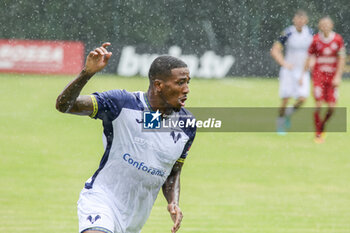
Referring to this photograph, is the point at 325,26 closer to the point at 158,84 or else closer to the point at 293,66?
the point at 293,66

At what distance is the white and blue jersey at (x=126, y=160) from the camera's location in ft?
16.0

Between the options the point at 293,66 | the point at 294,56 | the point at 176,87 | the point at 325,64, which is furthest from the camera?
the point at 294,56

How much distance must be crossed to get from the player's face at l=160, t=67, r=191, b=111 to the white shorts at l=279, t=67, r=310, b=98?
32.2 ft

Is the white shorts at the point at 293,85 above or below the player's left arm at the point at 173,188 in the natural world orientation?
below

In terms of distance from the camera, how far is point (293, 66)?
15.2 m

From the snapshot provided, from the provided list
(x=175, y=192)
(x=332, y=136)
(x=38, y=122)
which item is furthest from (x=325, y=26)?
(x=175, y=192)

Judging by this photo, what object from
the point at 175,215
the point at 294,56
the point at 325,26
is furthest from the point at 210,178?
the point at 175,215

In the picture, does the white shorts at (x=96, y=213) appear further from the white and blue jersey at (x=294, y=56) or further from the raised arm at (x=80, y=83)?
the white and blue jersey at (x=294, y=56)

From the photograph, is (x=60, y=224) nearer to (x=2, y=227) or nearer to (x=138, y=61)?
(x=2, y=227)

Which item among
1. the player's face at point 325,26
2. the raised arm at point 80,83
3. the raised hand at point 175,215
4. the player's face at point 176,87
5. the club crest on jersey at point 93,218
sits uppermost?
the raised arm at point 80,83

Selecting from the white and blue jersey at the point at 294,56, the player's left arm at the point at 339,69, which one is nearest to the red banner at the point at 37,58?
the white and blue jersey at the point at 294,56

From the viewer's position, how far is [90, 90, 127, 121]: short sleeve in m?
4.73

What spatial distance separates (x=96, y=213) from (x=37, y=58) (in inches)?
945

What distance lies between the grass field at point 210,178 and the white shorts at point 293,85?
2.87 ft
